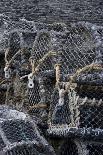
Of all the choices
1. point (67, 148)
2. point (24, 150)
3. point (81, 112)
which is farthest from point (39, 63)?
point (24, 150)

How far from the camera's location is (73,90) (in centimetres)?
424

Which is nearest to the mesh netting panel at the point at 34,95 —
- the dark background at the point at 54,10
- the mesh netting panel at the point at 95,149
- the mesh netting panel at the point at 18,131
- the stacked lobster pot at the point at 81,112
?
the stacked lobster pot at the point at 81,112

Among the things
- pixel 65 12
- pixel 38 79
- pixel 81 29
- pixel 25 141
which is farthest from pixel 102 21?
pixel 25 141

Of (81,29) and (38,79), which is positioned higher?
(81,29)

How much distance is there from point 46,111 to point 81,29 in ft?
4.68

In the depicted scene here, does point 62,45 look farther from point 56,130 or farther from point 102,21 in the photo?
point 102,21

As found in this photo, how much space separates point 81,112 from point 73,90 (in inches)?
11.8

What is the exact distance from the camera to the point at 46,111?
175 inches

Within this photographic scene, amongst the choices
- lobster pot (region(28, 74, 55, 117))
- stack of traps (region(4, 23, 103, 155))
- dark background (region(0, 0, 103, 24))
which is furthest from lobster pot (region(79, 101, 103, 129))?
dark background (region(0, 0, 103, 24))

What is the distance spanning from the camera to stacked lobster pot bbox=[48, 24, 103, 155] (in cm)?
386

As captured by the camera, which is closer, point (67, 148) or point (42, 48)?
point (67, 148)

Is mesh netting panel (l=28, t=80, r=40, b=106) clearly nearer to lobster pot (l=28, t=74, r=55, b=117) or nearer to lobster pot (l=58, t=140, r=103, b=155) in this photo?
lobster pot (l=28, t=74, r=55, b=117)

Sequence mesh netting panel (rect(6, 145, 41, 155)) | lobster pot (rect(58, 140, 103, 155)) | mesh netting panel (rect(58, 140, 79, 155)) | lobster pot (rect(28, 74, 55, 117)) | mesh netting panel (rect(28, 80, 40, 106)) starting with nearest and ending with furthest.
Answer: mesh netting panel (rect(6, 145, 41, 155)) → lobster pot (rect(58, 140, 103, 155)) → mesh netting panel (rect(58, 140, 79, 155)) → lobster pot (rect(28, 74, 55, 117)) → mesh netting panel (rect(28, 80, 40, 106))

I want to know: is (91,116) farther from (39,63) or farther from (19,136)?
(39,63)
